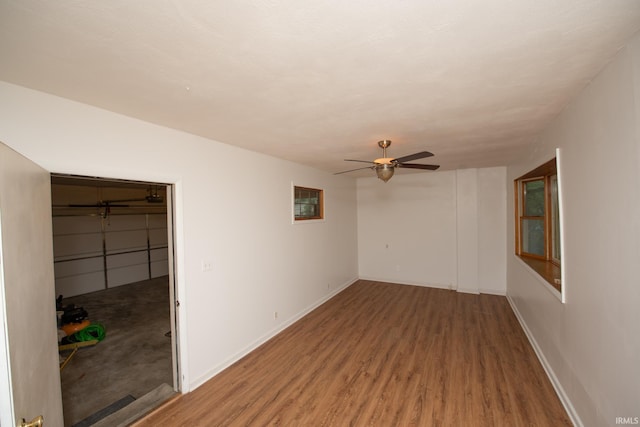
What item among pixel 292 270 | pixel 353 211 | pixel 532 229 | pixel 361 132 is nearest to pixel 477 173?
pixel 532 229

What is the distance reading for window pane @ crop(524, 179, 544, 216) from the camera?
12.1 feet

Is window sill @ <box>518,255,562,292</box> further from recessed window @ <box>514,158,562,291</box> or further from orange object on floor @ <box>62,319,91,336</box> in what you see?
orange object on floor @ <box>62,319,91,336</box>

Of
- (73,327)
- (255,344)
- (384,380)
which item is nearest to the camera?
(384,380)

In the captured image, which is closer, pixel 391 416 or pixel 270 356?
pixel 391 416

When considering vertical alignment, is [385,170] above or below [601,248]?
above

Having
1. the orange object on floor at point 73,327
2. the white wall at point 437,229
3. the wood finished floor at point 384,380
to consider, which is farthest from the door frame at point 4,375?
the white wall at point 437,229

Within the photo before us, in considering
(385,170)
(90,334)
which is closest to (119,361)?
(90,334)

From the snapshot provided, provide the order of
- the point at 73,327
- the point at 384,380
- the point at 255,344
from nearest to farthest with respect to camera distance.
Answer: the point at 384,380, the point at 255,344, the point at 73,327

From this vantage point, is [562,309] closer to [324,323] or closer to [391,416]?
[391,416]

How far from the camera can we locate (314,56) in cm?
132

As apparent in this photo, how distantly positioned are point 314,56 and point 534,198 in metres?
4.20

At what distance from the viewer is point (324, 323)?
4062 mm

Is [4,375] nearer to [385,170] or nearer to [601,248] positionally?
[385,170]

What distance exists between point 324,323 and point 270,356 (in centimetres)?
112
